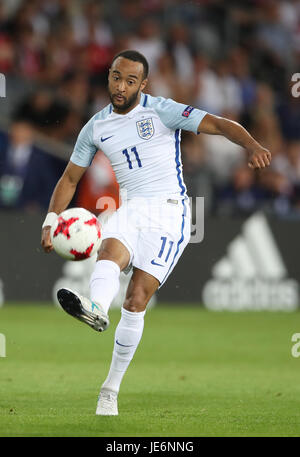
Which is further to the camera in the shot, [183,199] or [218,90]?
[218,90]

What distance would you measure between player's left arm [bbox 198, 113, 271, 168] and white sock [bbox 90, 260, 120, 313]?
118cm

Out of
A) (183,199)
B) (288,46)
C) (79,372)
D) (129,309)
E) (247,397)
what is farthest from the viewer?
(288,46)

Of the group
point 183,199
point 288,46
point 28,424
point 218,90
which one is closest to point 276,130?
point 218,90

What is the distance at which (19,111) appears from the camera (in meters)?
15.7

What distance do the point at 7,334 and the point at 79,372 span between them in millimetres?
2724

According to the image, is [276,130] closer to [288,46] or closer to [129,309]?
[288,46]

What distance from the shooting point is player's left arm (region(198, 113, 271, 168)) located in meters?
6.89

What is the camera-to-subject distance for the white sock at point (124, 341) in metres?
7.23

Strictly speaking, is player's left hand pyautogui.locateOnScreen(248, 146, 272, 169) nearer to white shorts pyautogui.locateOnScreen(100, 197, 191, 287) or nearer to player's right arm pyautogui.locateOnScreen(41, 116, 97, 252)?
white shorts pyautogui.locateOnScreen(100, 197, 191, 287)

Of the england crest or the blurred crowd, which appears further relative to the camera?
the blurred crowd

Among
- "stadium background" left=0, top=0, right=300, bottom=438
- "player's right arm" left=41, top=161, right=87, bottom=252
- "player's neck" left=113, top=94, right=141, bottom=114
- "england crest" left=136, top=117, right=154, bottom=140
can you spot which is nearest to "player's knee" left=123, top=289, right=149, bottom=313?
"player's right arm" left=41, top=161, right=87, bottom=252

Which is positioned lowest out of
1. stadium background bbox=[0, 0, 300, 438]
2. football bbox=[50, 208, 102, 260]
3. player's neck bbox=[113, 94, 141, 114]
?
football bbox=[50, 208, 102, 260]

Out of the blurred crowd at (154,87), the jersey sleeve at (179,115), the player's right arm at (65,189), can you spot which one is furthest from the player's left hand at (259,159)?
the blurred crowd at (154,87)

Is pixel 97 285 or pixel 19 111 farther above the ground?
pixel 19 111
